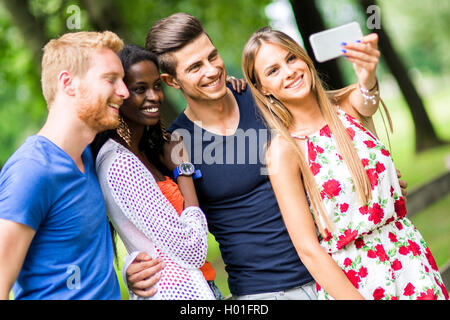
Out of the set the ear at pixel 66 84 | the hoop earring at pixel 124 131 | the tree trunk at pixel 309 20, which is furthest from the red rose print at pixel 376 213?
the tree trunk at pixel 309 20

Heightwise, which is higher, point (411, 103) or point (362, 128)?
point (362, 128)

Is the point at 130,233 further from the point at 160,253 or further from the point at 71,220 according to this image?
the point at 71,220

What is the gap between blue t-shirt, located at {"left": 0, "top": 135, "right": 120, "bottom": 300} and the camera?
2072 millimetres

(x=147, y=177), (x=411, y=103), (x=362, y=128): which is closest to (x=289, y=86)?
(x=362, y=128)

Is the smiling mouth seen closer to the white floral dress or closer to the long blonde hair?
the long blonde hair

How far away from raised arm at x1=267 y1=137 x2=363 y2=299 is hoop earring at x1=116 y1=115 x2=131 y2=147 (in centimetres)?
77

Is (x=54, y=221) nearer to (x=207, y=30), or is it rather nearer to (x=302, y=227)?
(x=302, y=227)

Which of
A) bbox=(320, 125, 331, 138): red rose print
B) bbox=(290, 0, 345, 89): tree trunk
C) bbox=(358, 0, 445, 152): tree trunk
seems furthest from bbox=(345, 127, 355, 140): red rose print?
bbox=(358, 0, 445, 152): tree trunk

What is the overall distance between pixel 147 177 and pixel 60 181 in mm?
444

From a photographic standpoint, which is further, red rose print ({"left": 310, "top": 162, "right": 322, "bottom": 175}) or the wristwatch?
the wristwatch

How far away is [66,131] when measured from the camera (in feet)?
7.59

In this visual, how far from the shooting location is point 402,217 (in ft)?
9.07

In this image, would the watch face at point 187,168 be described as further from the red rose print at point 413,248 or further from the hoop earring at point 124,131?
the red rose print at point 413,248

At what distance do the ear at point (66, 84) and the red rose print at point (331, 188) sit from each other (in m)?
1.29
